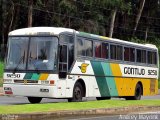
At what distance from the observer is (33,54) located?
22984mm

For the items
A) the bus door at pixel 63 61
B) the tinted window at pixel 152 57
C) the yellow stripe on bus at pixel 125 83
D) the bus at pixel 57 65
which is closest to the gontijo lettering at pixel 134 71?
the yellow stripe on bus at pixel 125 83

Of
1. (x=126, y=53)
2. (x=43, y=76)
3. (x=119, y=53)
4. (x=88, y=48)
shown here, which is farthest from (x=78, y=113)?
(x=126, y=53)

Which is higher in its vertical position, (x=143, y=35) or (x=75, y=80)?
(x=143, y=35)

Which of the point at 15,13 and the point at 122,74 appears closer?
the point at 122,74

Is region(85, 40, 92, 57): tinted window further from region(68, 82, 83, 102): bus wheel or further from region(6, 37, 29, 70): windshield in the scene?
region(6, 37, 29, 70): windshield

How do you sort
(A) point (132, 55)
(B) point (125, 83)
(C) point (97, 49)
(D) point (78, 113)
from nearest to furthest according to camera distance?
(D) point (78, 113)
(C) point (97, 49)
(B) point (125, 83)
(A) point (132, 55)

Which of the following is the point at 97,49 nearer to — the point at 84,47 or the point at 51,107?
the point at 84,47

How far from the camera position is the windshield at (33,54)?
22.8 metres

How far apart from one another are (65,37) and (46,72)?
1875 millimetres

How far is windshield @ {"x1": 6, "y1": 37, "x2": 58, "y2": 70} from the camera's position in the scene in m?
22.8

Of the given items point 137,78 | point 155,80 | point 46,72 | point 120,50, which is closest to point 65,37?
point 46,72

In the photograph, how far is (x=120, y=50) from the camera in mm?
28781

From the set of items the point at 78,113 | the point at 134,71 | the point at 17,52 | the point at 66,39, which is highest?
the point at 66,39

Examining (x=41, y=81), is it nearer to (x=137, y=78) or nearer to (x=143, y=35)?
(x=137, y=78)
